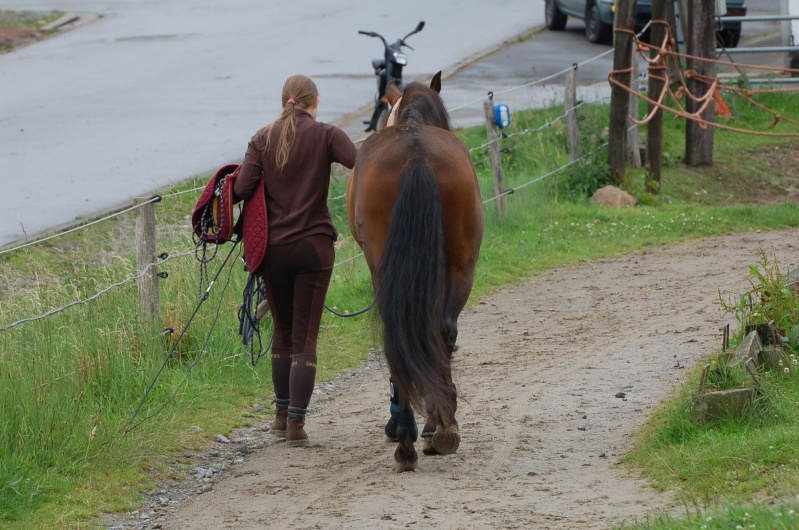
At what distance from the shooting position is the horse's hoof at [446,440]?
18.4 ft

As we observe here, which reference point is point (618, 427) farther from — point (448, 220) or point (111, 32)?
→ point (111, 32)

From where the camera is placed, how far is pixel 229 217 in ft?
20.1

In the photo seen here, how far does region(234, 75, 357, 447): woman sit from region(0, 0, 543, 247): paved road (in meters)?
3.05

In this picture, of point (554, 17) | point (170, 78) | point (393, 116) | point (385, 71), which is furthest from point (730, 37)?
point (393, 116)

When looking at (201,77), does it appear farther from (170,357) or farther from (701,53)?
(170,357)

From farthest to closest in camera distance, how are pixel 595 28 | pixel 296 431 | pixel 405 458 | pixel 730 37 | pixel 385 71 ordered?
pixel 595 28 < pixel 730 37 < pixel 385 71 < pixel 296 431 < pixel 405 458

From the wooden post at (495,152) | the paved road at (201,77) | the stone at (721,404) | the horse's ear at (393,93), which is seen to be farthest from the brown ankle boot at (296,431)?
the wooden post at (495,152)

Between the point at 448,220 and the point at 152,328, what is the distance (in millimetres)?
2457

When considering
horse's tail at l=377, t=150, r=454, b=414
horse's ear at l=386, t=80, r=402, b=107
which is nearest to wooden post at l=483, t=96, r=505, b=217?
horse's ear at l=386, t=80, r=402, b=107

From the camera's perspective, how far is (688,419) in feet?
18.1

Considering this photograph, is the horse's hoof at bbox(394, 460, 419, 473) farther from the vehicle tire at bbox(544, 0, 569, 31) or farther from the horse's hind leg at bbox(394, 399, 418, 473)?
the vehicle tire at bbox(544, 0, 569, 31)

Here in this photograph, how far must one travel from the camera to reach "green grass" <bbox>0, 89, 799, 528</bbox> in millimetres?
5301

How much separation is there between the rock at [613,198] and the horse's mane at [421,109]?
656 centimetres

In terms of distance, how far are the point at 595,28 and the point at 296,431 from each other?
53.4ft
